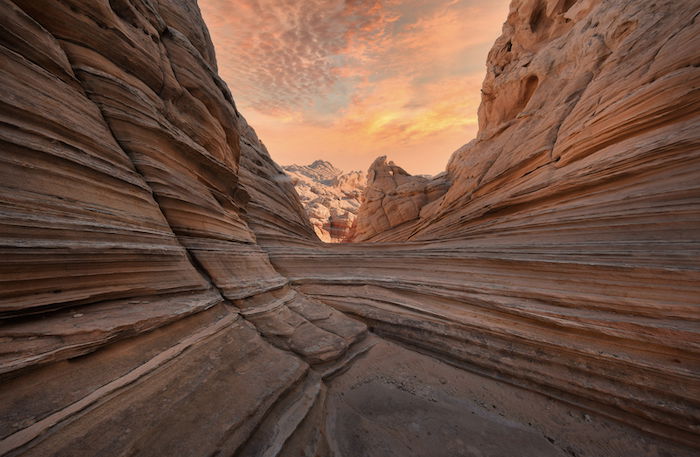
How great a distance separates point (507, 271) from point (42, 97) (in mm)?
8505

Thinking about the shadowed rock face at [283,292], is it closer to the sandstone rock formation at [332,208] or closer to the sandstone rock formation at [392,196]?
the sandstone rock formation at [392,196]

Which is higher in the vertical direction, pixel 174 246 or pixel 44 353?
pixel 174 246

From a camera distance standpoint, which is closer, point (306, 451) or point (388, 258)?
point (306, 451)

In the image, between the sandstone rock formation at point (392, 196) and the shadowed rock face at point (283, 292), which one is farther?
the sandstone rock formation at point (392, 196)

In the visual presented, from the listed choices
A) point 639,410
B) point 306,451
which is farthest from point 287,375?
point 639,410

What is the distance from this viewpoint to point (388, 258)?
8.09 meters

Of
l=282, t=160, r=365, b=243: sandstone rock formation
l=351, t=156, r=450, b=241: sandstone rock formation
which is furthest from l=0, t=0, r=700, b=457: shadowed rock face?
l=282, t=160, r=365, b=243: sandstone rock formation

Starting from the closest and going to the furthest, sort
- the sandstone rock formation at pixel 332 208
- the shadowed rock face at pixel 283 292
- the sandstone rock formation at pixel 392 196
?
the shadowed rock face at pixel 283 292, the sandstone rock formation at pixel 392 196, the sandstone rock formation at pixel 332 208

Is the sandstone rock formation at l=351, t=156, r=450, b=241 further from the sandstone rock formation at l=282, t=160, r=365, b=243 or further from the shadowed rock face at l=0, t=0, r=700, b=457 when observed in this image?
the shadowed rock face at l=0, t=0, r=700, b=457

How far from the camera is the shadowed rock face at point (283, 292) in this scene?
7.88 feet

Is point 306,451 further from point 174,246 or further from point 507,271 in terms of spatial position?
point 507,271

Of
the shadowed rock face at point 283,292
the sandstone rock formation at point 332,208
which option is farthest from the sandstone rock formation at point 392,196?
the shadowed rock face at point 283,292

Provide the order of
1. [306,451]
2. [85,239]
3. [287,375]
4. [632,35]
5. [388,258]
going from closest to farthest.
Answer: [306,451]
[85,239]
[287,375]
[632,35]
[388,258]

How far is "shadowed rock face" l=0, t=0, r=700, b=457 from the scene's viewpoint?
240cm
